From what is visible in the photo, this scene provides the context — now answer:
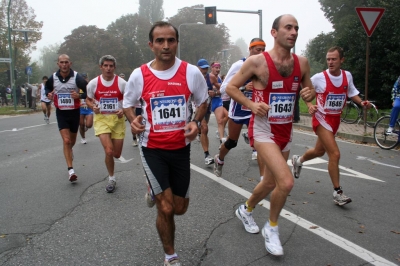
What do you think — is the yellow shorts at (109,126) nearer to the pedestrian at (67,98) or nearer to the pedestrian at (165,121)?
the pedestrian at (67,98)

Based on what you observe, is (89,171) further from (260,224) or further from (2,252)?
(260,224)

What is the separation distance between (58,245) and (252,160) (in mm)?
4780

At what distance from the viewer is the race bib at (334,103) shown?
5.20 meters

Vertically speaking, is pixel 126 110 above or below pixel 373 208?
above

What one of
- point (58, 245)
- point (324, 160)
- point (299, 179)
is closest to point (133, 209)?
point (58, 245)

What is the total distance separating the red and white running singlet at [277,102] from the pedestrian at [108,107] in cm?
271

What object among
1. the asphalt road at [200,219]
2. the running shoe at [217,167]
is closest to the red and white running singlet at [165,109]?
the asphalt road at [200,219]

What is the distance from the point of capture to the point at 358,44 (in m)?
16.1

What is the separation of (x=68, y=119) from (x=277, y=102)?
4.04 m

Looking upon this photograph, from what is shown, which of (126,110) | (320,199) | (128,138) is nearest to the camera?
(126,110)

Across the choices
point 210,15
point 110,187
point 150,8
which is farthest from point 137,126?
point 150,8

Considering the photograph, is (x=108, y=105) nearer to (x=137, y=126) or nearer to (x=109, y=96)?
(x=109, y=96)

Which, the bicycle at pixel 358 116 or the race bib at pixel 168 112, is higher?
the race bib at pixel 168 112

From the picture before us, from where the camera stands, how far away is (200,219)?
175 inches
